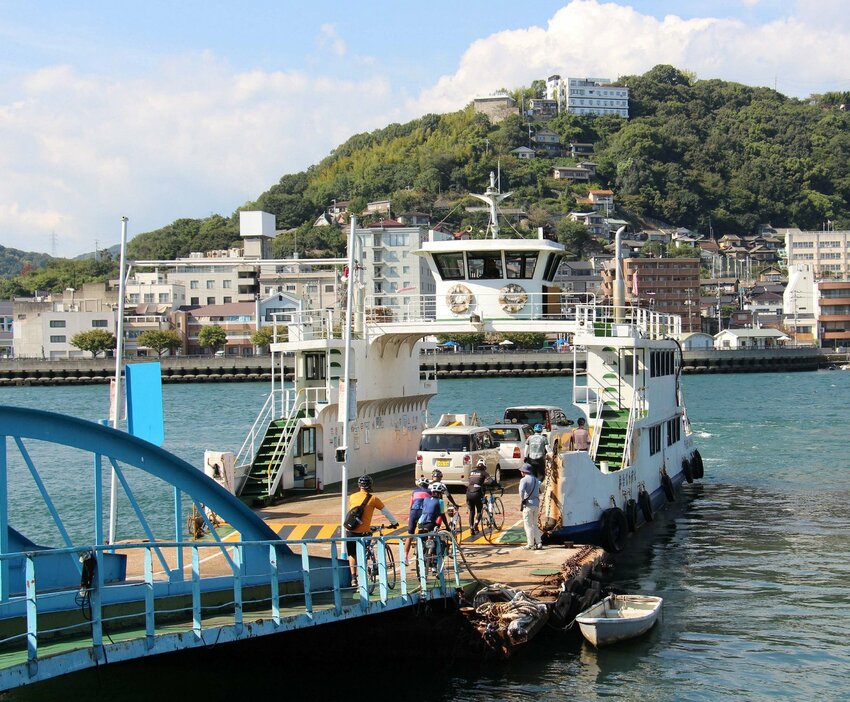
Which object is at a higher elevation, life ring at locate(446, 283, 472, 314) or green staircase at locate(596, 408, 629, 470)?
life ring at locate(446, 283, 472, 314)

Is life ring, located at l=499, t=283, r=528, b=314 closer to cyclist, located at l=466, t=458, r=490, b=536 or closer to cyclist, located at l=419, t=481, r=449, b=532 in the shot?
cyclist, located at l=466, t=458, r=490, b=536

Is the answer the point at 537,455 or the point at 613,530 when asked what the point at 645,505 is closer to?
the point at 613,530

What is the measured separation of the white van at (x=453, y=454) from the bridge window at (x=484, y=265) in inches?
160

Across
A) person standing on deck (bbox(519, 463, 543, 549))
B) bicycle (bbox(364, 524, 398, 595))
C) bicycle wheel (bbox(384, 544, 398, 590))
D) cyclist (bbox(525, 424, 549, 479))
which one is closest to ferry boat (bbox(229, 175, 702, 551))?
→ cyclist (bbox(525, 424, 549, 479))

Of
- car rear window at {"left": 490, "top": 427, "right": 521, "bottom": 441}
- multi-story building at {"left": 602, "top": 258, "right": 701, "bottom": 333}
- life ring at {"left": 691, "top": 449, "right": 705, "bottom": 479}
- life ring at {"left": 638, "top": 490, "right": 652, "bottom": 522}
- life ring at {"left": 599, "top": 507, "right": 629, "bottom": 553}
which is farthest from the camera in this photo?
multi-story building at {"left": 602, "top": 258, "right": 701, "bottom": 333}

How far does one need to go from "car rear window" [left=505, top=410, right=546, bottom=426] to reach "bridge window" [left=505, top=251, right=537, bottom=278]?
248 inches

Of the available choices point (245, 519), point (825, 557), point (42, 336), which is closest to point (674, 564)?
point (825, 557)

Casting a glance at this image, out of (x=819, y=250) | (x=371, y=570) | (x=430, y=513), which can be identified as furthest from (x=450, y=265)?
(x=819, y=250)

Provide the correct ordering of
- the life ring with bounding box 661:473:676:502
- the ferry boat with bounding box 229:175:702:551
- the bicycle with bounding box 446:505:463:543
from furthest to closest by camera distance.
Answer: the life ring with bounding box 661:473:676:502, the ferry boat with bounding box 229:175:702:551, the bicycle with bounding box 446:505:463:543

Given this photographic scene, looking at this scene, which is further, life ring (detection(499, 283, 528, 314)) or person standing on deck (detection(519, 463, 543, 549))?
life ring (detection(499, 283, 528, 314))

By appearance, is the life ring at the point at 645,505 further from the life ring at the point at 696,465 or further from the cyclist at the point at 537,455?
the life ring at the point at 696,465

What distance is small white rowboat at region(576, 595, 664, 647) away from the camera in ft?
53.5

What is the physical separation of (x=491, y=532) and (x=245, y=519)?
23.8 ft

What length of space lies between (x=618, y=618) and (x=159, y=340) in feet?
383
